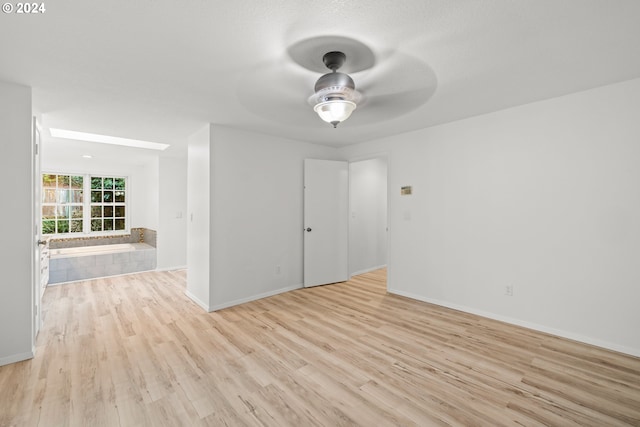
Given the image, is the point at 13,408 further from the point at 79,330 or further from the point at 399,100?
the point at 399,100

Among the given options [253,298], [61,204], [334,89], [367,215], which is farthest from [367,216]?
[61,204]

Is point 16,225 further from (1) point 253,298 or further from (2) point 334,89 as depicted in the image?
(2) point 334,89

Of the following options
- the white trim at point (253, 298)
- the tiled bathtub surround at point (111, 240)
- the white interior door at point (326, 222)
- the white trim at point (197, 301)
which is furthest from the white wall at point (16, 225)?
the tiled bathtub surround at point (111, 240)

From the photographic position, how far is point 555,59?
6.81ft

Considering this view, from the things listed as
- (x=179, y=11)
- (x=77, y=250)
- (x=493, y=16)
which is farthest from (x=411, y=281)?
(x=77, y=250)

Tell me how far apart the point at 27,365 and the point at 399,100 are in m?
3.99

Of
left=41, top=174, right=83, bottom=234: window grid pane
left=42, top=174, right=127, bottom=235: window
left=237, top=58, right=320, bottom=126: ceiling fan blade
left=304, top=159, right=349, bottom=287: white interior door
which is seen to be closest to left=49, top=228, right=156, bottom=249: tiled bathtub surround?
left=42, top=174, right=127, bottom=235: window

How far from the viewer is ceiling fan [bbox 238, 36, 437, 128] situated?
6.32ft

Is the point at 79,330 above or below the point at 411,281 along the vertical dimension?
below

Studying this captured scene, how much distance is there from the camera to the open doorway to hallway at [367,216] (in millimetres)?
5477

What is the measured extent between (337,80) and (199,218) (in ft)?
9.17

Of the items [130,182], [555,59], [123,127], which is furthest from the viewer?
[130,182]

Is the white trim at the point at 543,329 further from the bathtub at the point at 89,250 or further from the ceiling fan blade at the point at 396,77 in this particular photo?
the bathtub at the point at 89,250

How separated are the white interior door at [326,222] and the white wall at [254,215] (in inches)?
5.8
